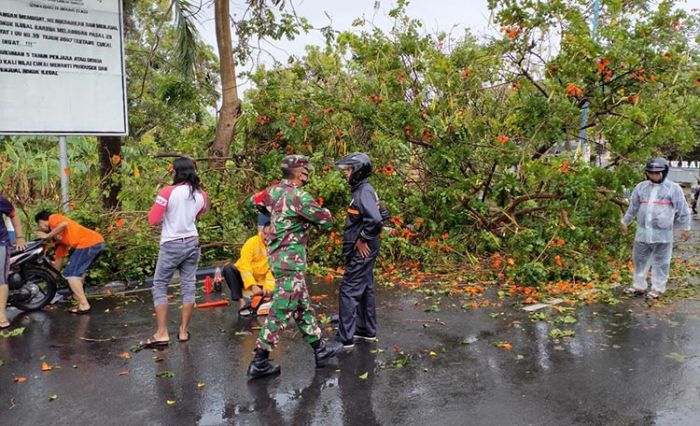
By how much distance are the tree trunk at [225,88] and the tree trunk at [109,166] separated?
1567 millimetres

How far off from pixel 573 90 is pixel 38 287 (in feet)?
23.7

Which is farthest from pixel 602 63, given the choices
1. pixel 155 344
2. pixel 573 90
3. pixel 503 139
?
pixel 155 344

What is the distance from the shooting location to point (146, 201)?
9.02 meters

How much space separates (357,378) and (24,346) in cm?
334

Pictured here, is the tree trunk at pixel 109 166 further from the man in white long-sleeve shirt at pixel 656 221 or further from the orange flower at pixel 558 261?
the man in white long-sleeve shirt at pixel 656 221

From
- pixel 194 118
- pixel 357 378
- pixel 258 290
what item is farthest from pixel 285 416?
pixel 194 118

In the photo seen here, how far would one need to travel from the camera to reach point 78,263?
21.9 feet

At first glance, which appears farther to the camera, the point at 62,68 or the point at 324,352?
the point at 62,68

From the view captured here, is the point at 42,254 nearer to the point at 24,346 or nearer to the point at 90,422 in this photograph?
the point at 24,346

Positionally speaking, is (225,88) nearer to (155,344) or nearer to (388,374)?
(155,344)

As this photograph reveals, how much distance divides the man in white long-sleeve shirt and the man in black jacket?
387 centimetres

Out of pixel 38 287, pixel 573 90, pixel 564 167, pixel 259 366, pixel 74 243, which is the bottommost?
pixel 259 366

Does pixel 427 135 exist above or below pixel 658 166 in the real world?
above

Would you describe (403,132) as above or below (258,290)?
above
